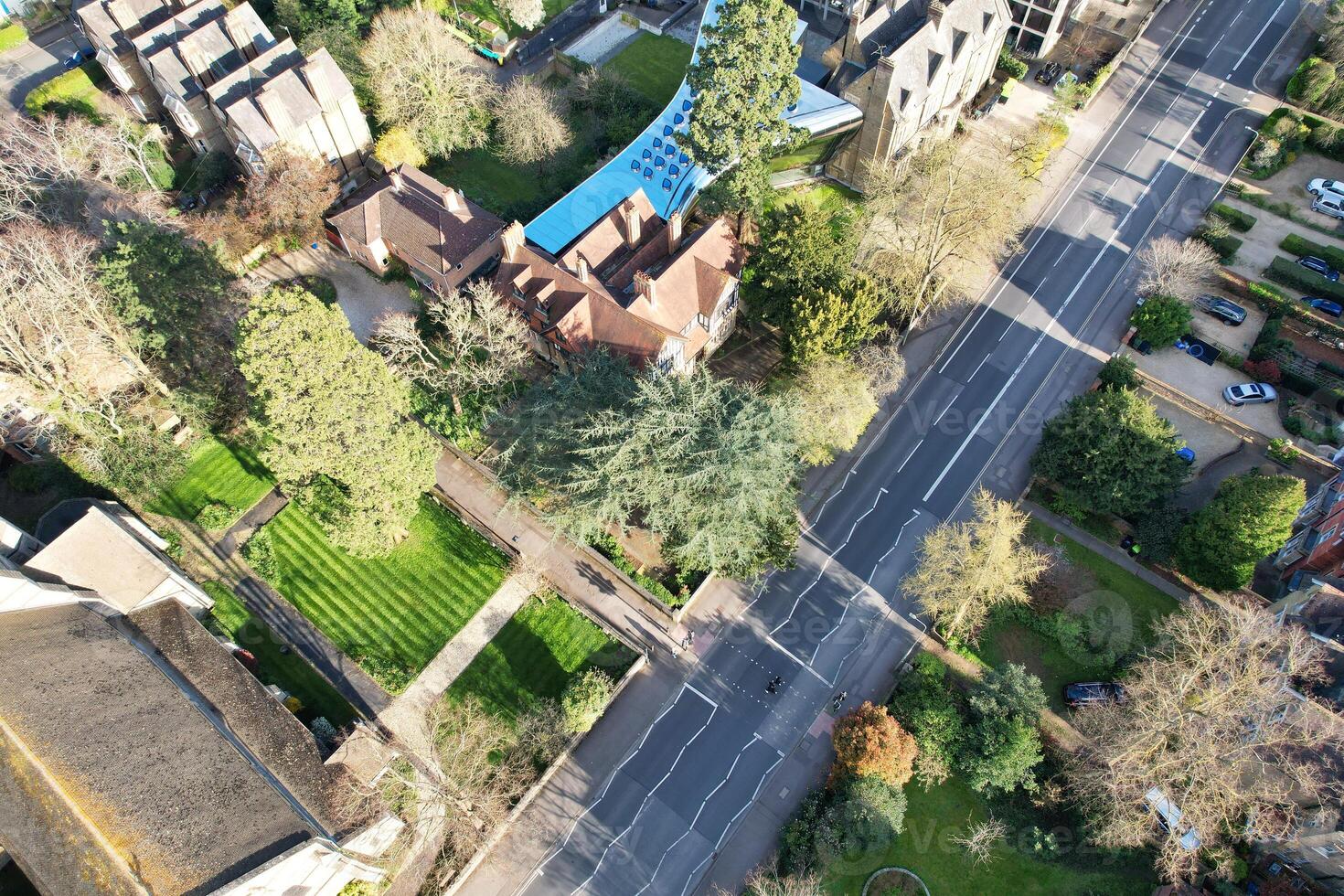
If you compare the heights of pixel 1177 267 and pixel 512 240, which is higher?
pixel 1177 267

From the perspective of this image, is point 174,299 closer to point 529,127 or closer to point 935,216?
point 529,127

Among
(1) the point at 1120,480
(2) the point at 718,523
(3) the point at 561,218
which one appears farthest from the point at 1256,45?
(2) the point at 718,523

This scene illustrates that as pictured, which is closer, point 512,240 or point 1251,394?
point 512,240

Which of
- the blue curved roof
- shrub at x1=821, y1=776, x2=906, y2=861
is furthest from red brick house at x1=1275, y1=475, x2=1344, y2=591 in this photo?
the blue curved roof

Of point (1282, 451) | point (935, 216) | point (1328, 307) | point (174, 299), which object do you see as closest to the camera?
point (174, 299)

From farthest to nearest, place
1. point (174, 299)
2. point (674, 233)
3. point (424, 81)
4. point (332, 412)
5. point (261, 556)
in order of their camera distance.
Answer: point (424, 81) < point (674, 233) < point (261, 556) < point (174, 299) < point (332, 412)

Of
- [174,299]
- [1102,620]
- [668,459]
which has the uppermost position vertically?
[1102,620]

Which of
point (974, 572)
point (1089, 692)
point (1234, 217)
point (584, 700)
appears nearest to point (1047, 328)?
point (1234, 217)
